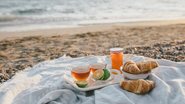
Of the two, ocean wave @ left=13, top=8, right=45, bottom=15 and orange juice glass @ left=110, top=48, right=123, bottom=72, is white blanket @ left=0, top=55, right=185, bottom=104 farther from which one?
ocean wave @ left=13, top=8, right=45, bottom=15

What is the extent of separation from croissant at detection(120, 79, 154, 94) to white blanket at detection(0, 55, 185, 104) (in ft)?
0.13

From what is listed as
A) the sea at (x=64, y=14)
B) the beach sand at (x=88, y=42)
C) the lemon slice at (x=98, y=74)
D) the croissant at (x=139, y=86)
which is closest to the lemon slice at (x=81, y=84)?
the lemon slice at (x=98, y=74)

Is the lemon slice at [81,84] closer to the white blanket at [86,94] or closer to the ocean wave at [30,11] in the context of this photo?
the white blanket at [86,94]

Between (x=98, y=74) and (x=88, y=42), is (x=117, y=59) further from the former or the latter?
(x=88, y=42)

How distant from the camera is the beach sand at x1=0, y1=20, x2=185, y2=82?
21.7ft

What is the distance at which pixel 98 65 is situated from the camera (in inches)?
154

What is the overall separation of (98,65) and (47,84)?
1.86ft

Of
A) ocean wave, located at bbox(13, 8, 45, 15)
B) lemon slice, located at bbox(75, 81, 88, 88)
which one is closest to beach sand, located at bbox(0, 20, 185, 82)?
lemon slice, located at bbox(75, 81, 88, 88)

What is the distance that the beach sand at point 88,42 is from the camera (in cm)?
660

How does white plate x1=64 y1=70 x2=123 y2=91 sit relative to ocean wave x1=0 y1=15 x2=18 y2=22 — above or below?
above

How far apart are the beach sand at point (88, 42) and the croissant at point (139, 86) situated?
2525 mm

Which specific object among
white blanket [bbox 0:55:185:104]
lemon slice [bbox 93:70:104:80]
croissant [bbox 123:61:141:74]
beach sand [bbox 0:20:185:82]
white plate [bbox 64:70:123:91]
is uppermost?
croissant [bbox 123:61:141:74]

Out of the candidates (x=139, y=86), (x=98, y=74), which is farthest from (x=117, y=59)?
(x=139, y=86)

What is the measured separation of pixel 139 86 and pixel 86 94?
53 cm
